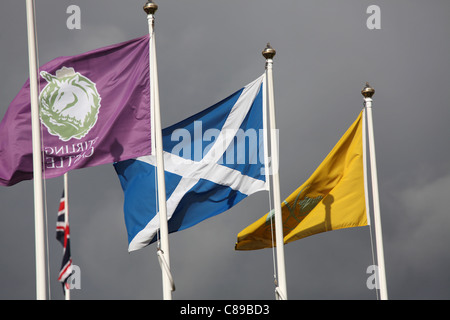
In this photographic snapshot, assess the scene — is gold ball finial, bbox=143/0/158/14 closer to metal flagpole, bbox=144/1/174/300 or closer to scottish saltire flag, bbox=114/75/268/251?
metal flagpole, bbox=144/1/174/300

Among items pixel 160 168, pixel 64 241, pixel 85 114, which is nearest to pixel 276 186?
pixel 160 168

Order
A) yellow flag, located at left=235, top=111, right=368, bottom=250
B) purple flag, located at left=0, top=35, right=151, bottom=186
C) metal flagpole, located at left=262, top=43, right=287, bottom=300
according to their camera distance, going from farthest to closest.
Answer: yellow flag, located at left=235, top=111, right=368, bottom=250, metal flagpole, located at left=262, top=43, right=287, bottom=300, purple flag, located at left=0, top=35, right=151, bottom=186

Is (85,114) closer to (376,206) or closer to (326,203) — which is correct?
(326,203)

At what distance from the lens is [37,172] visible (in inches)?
709

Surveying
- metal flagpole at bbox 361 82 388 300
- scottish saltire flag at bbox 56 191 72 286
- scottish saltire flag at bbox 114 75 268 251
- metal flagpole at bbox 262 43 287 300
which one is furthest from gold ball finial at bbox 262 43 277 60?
scottish saltire flag at bbox 56 191 72 286

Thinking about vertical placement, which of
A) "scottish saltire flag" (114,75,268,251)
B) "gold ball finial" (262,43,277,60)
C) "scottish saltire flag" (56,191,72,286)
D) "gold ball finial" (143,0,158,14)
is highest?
"gold ball finial" (143,0,158,14)

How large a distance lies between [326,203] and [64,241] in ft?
27.4

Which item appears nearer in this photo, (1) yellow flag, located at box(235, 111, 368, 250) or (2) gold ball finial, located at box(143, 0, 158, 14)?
(2) gold ball finial, located at box(143, 0, 158, 14)

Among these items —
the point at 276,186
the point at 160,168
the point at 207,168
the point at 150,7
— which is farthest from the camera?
the point at 207,168

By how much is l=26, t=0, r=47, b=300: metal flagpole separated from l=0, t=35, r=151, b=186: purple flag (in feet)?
8.70

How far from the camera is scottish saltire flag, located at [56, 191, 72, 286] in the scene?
23.3 m

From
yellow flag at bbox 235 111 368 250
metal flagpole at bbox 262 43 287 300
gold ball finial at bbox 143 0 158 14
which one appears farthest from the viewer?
yellow flag at bbox 235 111 368 250

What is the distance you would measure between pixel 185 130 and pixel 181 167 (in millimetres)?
1216
